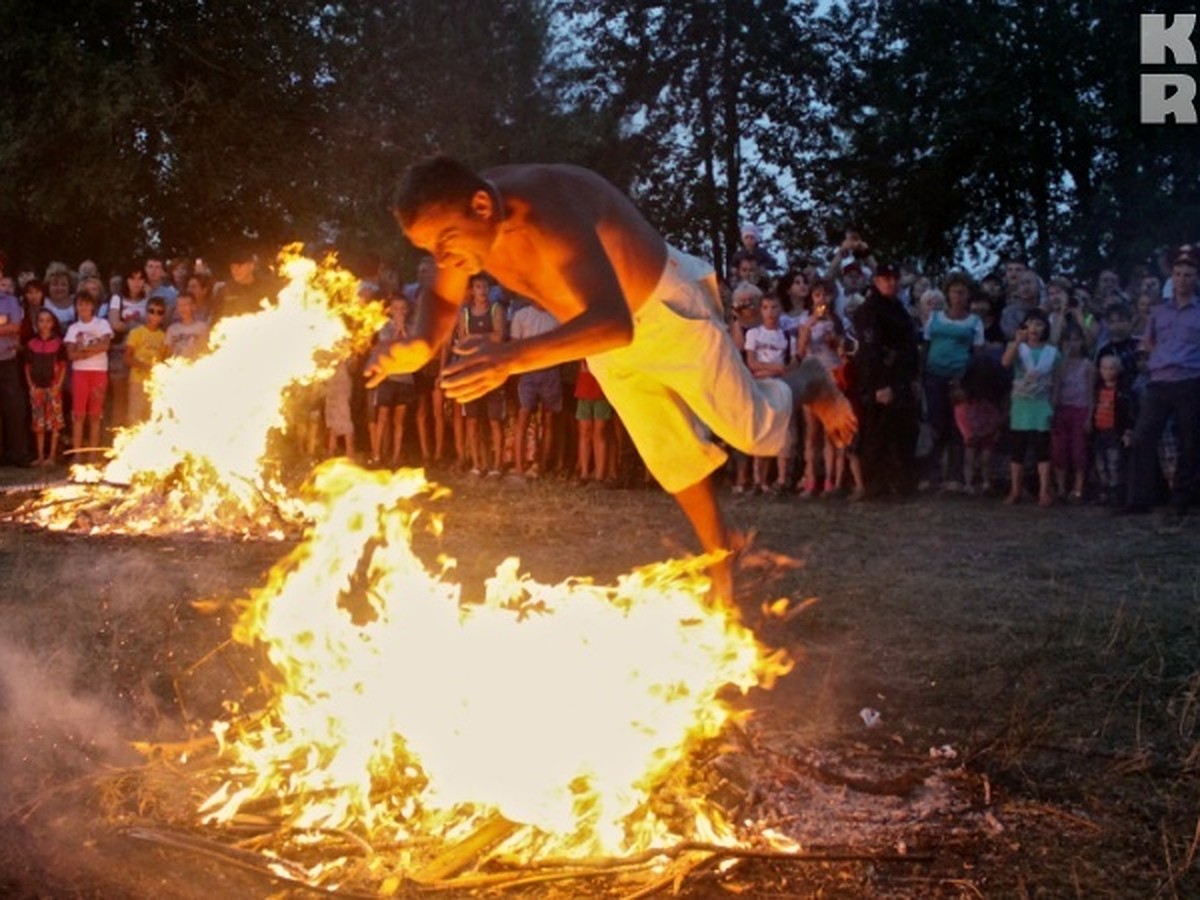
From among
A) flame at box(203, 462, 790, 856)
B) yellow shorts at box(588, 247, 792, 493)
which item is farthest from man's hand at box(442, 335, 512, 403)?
yellow shorts at box(588, 247, 792, 493)

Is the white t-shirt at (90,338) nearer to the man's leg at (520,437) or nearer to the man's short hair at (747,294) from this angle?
the man's leg at (520,437)

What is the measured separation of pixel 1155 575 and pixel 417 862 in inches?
206

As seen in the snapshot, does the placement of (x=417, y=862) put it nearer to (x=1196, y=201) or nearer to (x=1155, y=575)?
(x=1155, y=575)

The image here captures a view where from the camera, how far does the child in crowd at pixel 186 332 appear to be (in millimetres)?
11906

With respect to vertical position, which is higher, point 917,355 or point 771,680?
point 917,355

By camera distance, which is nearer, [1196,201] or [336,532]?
[336,532]

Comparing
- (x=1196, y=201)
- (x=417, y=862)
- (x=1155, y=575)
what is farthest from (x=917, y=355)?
(x=1196, y=201)

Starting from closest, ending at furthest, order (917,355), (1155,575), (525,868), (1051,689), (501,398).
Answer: (525,868) → (1051,689) → (1155,575) → (917,355) → (501,398)

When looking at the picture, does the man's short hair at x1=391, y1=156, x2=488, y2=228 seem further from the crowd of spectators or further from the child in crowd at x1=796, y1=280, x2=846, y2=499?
the child in crowd at x1=796, y1=280, x2=846, y2=499

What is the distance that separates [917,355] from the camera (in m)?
10.7

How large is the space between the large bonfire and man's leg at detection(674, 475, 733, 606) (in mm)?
801

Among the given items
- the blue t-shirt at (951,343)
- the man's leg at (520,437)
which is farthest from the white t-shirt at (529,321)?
the blue t-shirt at (951,343)

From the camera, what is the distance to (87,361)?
1253 centimetres

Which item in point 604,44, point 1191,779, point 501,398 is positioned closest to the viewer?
point 1191,779
